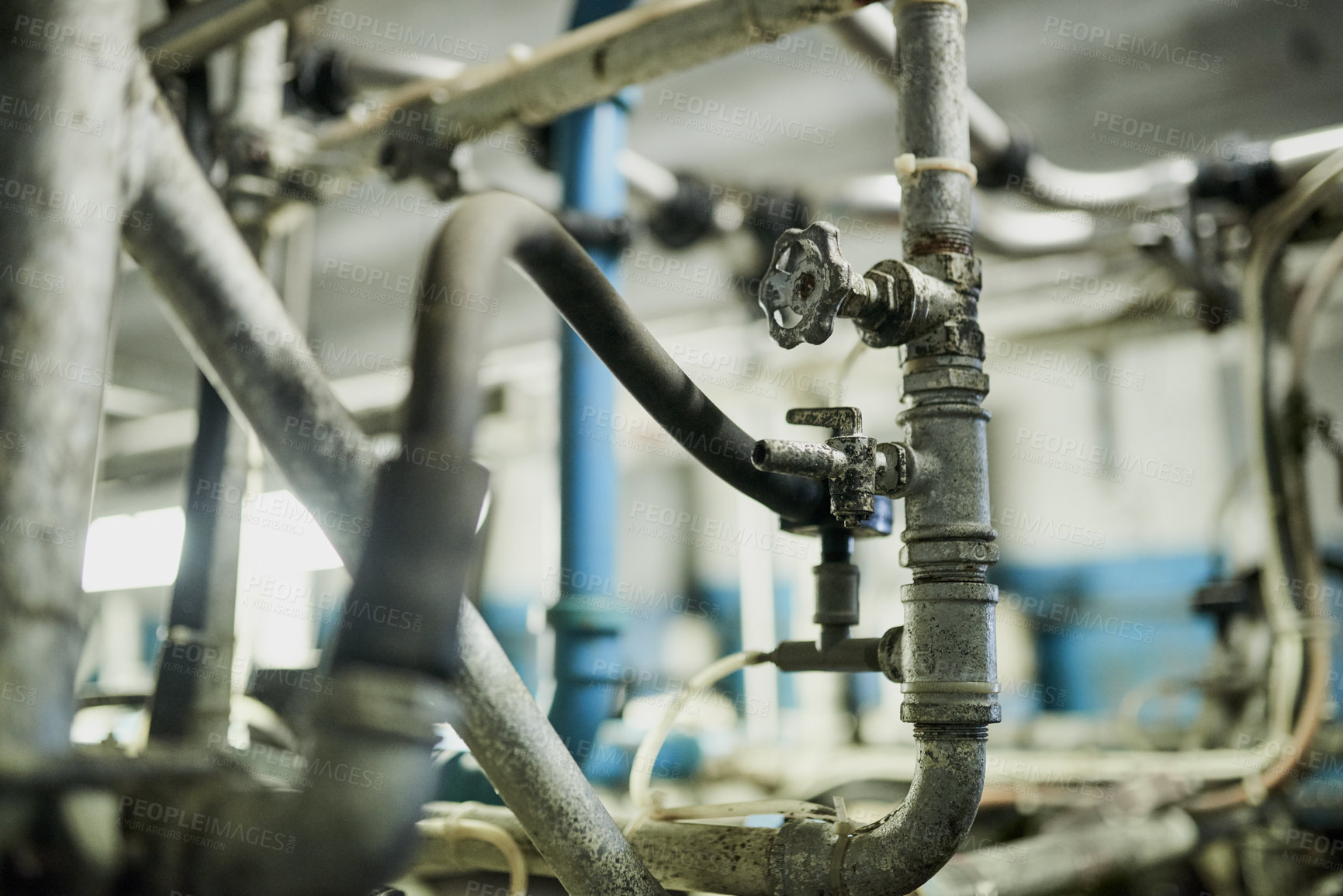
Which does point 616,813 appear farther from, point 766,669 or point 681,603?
point 681,603

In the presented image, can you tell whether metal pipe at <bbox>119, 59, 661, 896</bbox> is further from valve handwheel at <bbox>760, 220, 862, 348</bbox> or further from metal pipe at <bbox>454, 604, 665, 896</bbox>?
valve handwheel at <bbox>760, 220, 862, 348</bbox>

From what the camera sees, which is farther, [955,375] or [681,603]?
[681,603]

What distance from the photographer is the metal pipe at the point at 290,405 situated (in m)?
0.62

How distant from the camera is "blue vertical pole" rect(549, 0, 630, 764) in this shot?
1333 mm

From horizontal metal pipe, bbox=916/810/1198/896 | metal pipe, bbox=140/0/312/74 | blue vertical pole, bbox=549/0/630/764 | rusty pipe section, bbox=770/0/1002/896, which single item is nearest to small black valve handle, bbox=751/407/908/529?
rusty pipe section, bbox=770/0/1002/896

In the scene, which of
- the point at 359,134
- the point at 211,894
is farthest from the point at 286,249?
the point at 211,894

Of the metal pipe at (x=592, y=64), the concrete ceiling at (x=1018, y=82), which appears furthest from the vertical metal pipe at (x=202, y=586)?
the concrete ceiling at (x=1018, y=82)

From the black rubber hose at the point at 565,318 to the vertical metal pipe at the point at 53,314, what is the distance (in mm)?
247

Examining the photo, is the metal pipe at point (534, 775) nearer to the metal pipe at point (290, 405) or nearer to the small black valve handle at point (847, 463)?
the metal pipe at point (290, 405)

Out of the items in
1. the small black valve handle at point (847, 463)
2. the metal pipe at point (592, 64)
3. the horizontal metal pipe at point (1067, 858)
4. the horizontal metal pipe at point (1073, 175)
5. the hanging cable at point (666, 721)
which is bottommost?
the horizontal metal pipe at point (1067, 858)

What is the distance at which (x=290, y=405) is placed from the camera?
0.66m

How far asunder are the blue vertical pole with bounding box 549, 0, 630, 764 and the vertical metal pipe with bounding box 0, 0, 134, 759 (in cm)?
76

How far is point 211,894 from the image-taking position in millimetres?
411

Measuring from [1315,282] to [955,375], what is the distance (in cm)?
127
